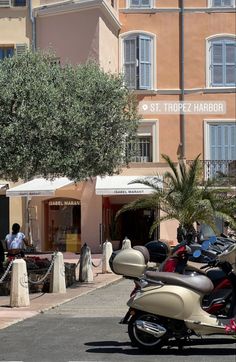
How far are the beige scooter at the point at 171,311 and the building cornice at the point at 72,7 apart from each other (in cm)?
2219

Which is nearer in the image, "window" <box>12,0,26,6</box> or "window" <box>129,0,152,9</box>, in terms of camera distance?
"window" <box>12,0,26,6</box>

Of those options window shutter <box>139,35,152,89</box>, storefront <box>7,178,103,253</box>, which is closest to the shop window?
storefront <box>7,178,103,253</box>

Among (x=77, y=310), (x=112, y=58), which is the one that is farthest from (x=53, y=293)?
(x=112, y=58)

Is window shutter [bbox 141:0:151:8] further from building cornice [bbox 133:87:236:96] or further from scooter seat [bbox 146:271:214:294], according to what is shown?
scooter seat [bbox 146:271:214:294]

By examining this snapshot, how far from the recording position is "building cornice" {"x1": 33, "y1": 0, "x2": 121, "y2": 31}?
29422mm

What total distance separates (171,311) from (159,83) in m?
24.3

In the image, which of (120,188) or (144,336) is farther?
(120,188)

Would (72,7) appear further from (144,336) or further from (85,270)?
(144,336)

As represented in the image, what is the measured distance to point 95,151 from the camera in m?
17.4

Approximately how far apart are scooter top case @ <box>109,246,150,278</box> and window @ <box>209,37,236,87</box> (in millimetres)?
23667

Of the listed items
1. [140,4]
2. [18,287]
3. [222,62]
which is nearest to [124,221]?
[222,62]

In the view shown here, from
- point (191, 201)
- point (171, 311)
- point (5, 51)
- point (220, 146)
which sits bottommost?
point (171, 311)

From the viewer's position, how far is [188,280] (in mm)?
8664

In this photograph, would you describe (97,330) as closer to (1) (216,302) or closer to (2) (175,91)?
(1) (216,302)
